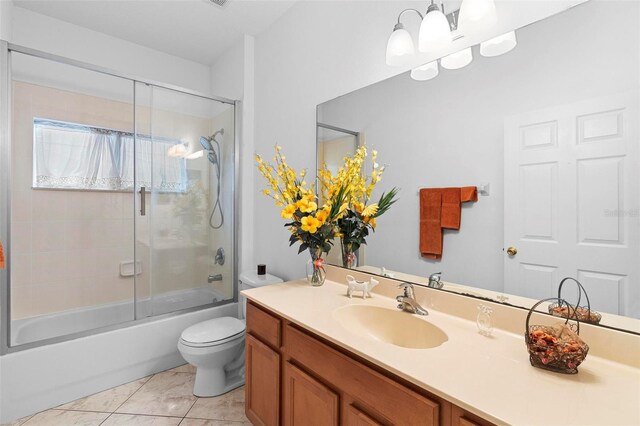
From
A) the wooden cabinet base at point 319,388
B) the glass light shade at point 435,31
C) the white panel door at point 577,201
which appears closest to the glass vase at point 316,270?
the wooden cabinet base at point 319,388

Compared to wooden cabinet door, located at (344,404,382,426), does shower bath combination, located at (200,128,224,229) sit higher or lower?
higher

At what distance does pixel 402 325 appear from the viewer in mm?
1271

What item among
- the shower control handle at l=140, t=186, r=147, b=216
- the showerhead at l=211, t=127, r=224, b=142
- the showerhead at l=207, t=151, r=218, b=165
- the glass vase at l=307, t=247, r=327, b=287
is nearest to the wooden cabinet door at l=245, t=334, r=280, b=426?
the glass vase at l=307, t=247, r=327, b=287

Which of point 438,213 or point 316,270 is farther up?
point 438,213

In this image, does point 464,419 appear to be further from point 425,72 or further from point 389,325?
point 425,72

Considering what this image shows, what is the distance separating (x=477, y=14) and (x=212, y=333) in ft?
7.20

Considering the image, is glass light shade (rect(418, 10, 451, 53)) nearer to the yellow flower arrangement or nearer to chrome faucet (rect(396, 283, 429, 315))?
the yellow flower arrangement

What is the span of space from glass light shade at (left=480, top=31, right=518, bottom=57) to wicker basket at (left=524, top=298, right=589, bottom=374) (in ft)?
3.25

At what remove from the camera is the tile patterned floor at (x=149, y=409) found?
171cm

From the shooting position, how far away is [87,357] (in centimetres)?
196

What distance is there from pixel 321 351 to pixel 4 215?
2001 mm

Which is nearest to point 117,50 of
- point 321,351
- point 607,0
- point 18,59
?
point 18,59

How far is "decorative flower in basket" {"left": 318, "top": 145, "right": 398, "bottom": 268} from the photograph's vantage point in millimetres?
1589

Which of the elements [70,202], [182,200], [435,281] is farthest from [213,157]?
[435,281]
